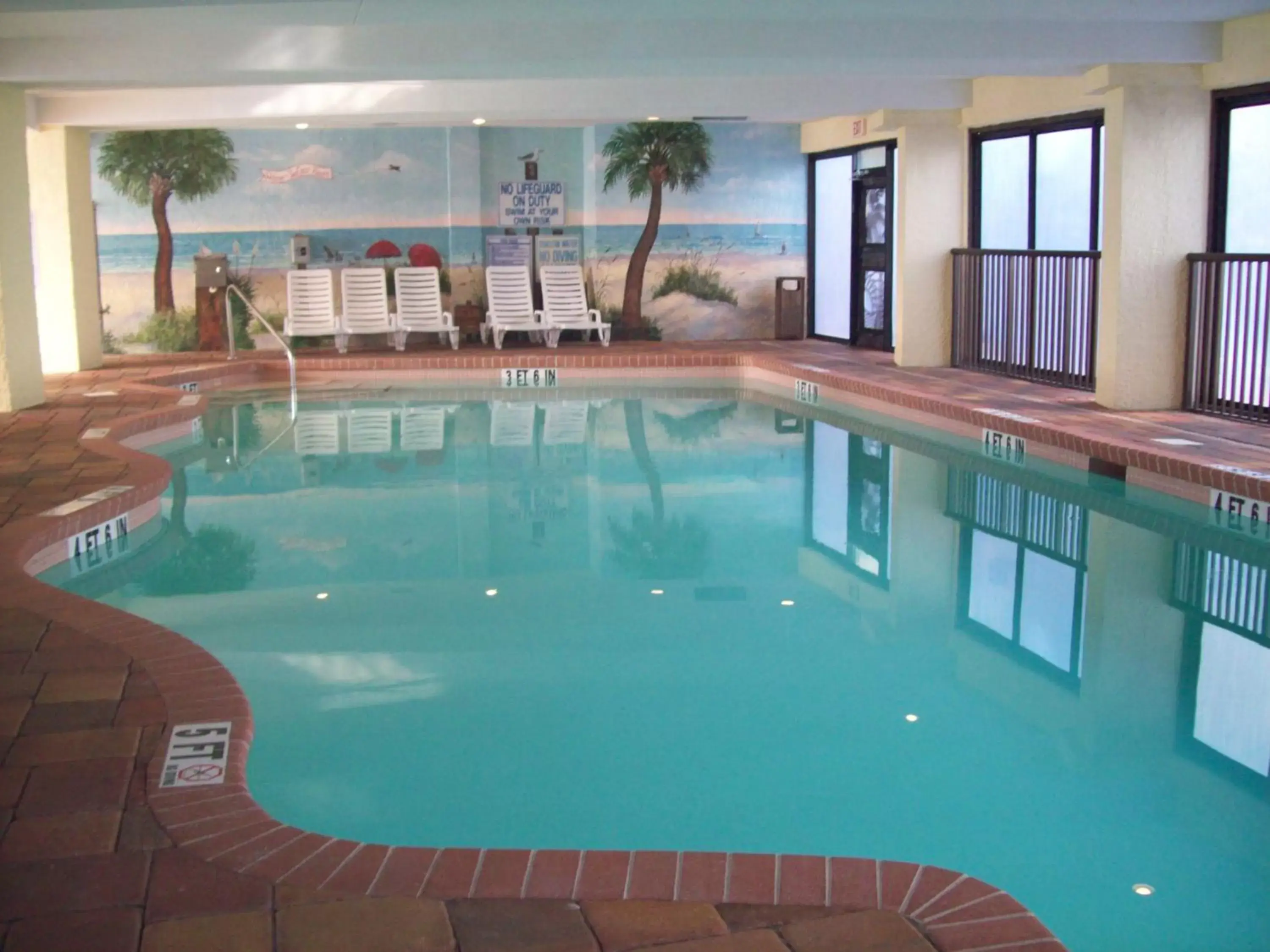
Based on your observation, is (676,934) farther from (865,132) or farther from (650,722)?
(865,132)

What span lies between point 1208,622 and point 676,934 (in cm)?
353

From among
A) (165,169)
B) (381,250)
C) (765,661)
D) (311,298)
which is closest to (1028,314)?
(765,661)

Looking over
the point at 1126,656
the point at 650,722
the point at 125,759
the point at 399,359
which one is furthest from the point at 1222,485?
the point at 399,359

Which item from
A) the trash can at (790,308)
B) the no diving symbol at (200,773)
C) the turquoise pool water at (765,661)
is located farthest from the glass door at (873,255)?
the no diving symbol at (200,773)

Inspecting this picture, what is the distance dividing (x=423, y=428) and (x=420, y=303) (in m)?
4.92

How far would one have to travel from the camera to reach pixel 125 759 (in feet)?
11.3

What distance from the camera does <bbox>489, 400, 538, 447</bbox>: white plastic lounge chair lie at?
998 cm

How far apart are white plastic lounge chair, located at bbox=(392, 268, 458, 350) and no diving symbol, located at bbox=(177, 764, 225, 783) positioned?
11707mm

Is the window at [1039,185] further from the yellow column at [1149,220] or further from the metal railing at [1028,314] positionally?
the yellow column at [1149,220]

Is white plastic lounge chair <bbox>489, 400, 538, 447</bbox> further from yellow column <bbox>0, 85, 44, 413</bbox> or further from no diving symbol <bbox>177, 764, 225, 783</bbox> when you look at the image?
no diving symbol <bbox>177, 764, 225, 783</bbox>

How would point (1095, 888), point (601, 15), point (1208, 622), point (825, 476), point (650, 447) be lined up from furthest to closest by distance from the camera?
point (650, 447) < point (825, 476) < point (601, 15) < point (1208, 622) < point (1095, 888)

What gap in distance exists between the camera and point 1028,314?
11180 millimetres

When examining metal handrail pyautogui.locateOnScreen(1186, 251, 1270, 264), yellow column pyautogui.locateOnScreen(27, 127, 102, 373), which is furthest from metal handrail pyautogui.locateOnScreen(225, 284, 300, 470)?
metal handrail pyautogui.locateOnScreen(1186, 251, 1270, 264)

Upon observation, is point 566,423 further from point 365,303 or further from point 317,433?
point 365,303
